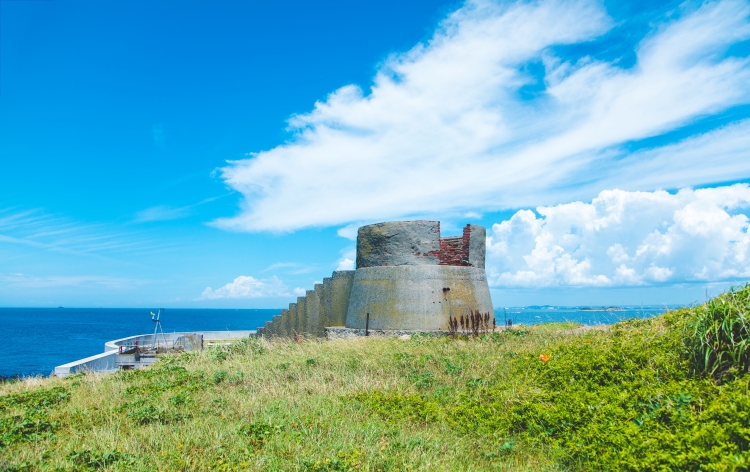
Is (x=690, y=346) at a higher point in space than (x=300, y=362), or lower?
higher

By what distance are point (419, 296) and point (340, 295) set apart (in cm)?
311

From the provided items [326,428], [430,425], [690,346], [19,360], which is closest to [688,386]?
[690,346]

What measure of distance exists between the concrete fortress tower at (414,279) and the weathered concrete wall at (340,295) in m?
0.51

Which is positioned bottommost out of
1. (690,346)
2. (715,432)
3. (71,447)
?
(71,447)

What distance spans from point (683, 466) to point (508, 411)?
213 centimetres

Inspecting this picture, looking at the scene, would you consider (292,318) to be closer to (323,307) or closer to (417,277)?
(323,307)

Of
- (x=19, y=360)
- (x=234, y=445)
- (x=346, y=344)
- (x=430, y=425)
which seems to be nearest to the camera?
(x=234, y=445)

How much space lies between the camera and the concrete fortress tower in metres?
13.0

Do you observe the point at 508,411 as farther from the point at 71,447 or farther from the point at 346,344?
the point at 346,344

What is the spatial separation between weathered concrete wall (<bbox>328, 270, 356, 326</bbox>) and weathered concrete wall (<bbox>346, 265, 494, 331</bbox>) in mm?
1446

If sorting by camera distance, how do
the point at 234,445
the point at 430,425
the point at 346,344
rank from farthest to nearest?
the point at 346,344 → the point at 430,425 → the point at 234,445

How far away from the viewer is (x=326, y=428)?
5.40 m

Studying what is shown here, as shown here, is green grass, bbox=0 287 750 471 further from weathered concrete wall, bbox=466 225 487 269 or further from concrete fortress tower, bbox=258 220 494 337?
weathered concrete wall, bbox=466 225 487 269

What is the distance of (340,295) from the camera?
1520cm
